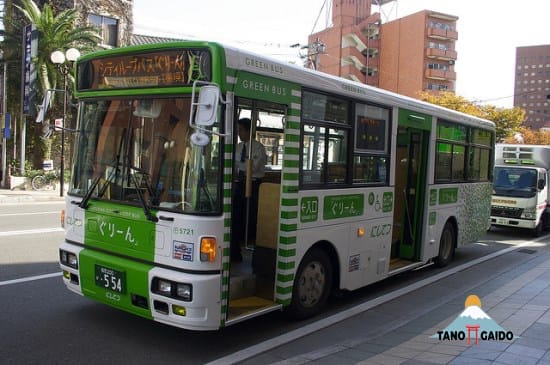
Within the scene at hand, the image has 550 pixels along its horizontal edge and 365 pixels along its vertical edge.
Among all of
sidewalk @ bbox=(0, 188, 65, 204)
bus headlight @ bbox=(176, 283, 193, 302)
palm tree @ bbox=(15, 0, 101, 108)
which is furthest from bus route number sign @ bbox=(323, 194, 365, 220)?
palm tree @ bbox=(15, 0, 101, 108)

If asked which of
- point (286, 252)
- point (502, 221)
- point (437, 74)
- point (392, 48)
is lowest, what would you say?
point (502, 221)

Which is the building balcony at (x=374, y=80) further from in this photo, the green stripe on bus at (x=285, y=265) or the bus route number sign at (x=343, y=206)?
the green stripe on bus at (x=285, y=265)

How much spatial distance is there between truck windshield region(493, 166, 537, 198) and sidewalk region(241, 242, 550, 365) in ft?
24.2

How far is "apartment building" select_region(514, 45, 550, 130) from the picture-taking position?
107 m

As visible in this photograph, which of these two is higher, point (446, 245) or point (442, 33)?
point (442, 33)

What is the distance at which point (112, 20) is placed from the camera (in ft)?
91.2

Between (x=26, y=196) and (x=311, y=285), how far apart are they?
1664 centimetres

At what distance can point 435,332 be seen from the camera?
525cm

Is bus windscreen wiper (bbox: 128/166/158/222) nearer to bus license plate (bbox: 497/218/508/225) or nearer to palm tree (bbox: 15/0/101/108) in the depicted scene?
bus license plate (bbox: 497/218/508/225)

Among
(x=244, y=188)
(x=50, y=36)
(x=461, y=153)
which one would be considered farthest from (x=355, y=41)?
(x=244, y=188)

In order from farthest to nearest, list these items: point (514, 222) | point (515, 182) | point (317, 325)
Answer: point (515, 182), point (514, 222), point (317, 325)

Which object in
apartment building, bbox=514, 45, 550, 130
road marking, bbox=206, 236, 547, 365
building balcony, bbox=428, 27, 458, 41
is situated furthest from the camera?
apartment building, bbox=514, 45, 550, 130

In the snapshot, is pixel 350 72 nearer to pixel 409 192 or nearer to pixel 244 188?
pixel 409 192

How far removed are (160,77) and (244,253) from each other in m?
2.58
